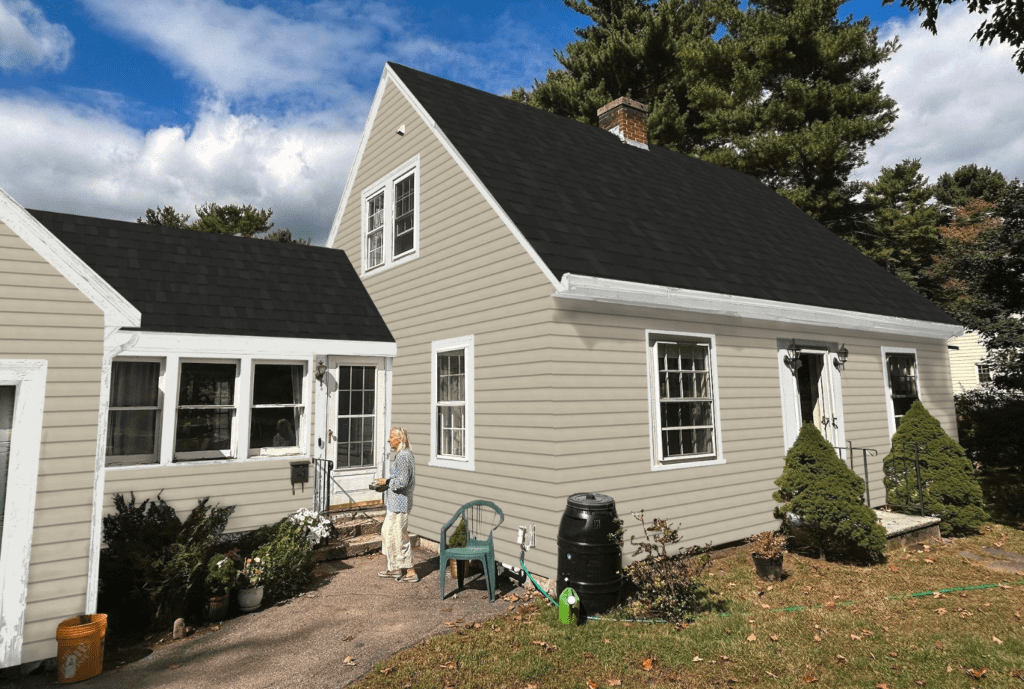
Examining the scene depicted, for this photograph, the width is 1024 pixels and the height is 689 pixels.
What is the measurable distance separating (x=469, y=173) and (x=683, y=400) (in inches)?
183

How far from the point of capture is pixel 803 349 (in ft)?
33.8

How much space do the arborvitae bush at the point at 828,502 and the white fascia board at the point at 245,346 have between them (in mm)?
6852

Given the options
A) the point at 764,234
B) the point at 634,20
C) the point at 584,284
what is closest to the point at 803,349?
the point at 764,234

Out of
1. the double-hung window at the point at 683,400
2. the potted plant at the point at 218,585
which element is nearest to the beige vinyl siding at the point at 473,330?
the double-hung window at the point at 683,400

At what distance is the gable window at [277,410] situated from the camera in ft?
31.4

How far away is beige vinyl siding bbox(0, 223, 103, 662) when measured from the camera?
17.5ft

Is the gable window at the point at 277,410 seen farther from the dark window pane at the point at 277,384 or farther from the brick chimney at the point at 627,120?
the brick chimney at the point at 627,120

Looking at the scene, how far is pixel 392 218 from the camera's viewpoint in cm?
1121

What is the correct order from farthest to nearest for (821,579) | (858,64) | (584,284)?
1. (858,64)
2. (821,579)
3. (584,284)

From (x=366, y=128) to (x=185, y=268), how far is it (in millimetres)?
4657

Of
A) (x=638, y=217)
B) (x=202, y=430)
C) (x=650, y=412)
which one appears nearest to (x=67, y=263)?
(x=202, y=430)

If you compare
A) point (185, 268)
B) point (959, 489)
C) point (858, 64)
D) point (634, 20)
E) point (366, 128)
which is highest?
point (634, 20)

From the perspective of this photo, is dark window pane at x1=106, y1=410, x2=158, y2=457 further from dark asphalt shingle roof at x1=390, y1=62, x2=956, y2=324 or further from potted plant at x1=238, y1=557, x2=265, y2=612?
dark asphalt shingle roof at x1=390, y1=62, x2=956, y2=324

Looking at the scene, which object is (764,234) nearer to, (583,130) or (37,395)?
(583,130)
